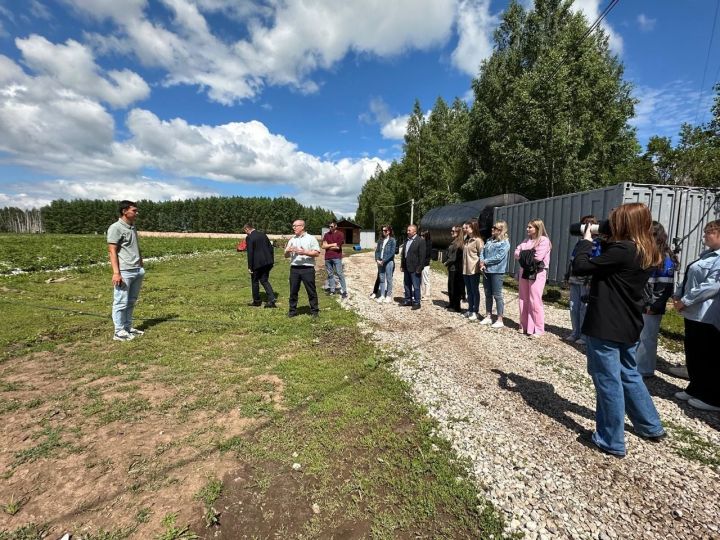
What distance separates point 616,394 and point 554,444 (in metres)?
0.70

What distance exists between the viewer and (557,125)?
20438 millimetres

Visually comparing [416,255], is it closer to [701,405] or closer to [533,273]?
[533,273]

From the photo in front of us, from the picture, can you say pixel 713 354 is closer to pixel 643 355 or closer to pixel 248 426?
pixel 643 355

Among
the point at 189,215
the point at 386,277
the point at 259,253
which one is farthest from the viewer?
the point at 189,215

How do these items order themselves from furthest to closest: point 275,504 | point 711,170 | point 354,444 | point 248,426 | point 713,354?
1. point 711,170
2. point 713,354
3. point 248,426
4. point 354,444
5. point 275,504

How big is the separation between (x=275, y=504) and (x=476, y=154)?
28033mm

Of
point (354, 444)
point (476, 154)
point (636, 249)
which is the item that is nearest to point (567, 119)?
point (476, 154)

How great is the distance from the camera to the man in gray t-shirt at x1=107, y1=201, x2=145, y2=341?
554 centimetres

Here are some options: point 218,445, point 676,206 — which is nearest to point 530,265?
point 218,445

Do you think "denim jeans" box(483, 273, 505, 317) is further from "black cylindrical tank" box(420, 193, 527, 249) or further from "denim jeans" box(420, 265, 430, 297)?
"black cylindrical tank" box(420, 193, 527, 249)

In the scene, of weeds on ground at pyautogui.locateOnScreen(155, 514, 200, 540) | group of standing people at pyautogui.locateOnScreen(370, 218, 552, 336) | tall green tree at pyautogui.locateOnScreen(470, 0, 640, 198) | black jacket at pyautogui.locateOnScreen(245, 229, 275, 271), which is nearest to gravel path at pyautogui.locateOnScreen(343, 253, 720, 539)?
group of standing people at pyautogui.locateOnScreen(370, 218, 552, 336)

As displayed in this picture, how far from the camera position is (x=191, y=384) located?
13.8 feet

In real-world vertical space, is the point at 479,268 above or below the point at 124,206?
below

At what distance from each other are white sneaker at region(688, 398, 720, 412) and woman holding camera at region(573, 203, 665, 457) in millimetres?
1578
